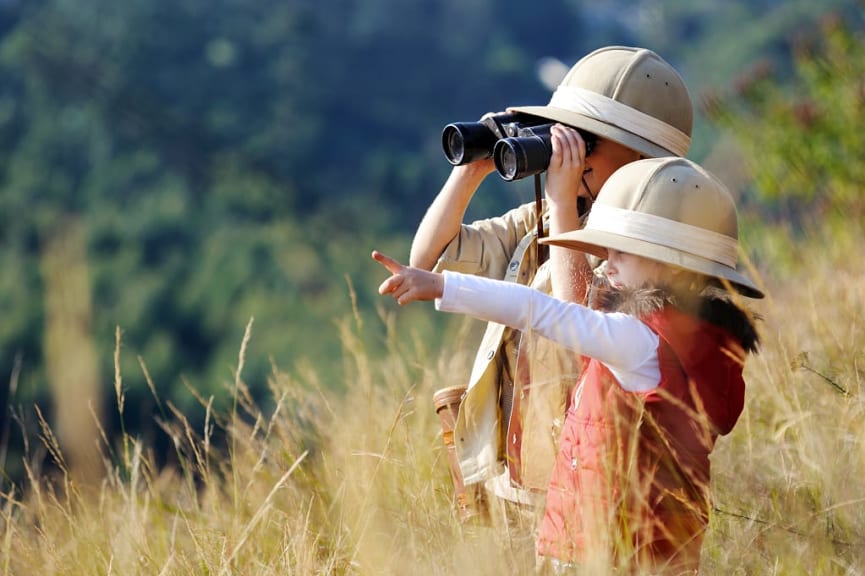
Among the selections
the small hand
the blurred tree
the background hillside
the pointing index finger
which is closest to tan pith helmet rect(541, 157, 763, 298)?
the small hand

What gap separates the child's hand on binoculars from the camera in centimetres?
149

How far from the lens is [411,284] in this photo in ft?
4.91

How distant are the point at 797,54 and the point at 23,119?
47.6m

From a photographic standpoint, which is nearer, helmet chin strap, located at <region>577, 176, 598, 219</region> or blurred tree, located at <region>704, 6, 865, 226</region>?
helmet chin strap, located at <region>577, 176, 598, 219</region>

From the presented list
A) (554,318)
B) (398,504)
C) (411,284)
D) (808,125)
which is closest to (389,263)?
(411,284)

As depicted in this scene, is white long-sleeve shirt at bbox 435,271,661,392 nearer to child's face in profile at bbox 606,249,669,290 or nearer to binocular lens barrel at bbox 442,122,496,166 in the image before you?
child's face in profile at bbox 606,249,669,290

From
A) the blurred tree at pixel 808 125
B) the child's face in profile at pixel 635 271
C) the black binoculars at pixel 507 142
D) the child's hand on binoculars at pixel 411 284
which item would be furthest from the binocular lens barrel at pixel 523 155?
the blurred tree at pixel 808 125

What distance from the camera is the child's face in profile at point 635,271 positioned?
5.31 ft

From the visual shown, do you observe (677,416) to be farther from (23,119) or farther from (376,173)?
(23,119)

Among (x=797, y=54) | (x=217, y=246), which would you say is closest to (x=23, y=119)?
(x=217, y=246)

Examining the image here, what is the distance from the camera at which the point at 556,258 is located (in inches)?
69.9

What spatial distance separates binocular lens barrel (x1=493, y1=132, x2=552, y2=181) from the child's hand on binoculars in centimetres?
32

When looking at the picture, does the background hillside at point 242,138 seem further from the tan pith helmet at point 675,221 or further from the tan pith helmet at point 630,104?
the tan pith helmet at point 675,221

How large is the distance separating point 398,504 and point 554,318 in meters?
0.70
